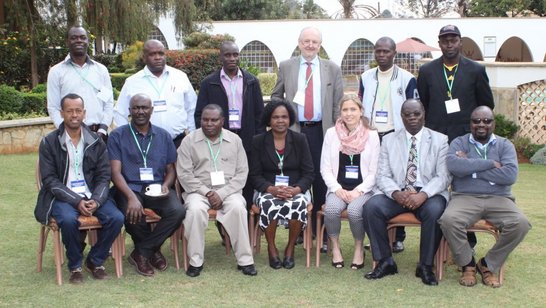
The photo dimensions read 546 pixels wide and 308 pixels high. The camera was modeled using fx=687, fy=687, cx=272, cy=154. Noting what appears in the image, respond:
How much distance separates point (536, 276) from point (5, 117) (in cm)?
1029

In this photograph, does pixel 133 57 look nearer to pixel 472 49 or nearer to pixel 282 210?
pixel 472 49

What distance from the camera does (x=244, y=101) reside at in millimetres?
6059

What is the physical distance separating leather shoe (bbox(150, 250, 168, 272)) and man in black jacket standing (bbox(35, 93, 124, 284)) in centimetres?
44

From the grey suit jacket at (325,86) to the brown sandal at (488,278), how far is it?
1805 millimetres

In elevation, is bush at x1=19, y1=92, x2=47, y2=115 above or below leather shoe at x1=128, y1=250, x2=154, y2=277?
above

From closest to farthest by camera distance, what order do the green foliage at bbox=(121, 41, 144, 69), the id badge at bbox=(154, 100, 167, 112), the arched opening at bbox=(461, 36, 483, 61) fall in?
the id badge at bbox=(154, 100, 167, 112) < the green foliage at bbox=(121, 41, 144, 69) < the arched opening at bbox=(461, 36, 483, 61)

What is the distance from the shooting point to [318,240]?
5.62 m

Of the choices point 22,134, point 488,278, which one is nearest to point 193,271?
point 488,278

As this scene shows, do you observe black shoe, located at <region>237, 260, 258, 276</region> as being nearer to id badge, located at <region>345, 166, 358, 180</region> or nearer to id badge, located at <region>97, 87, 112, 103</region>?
id badge, located at <region>345, 166, 358, 180</region>

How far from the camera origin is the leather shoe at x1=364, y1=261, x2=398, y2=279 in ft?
17.1

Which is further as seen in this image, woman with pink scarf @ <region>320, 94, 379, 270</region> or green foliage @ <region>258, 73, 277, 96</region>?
green foliage @ <region>258, 73, 277, 96</region>

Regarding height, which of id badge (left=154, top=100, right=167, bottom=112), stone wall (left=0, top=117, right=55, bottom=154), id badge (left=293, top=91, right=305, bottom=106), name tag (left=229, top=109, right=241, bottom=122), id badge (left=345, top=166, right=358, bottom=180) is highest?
id badge (left=293, top=91, right=305, bottom=106)

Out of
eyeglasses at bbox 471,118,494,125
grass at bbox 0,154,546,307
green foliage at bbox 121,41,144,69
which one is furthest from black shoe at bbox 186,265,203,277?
green foliage at bbox 121,41,144,69

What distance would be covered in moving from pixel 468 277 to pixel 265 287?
1.50m
